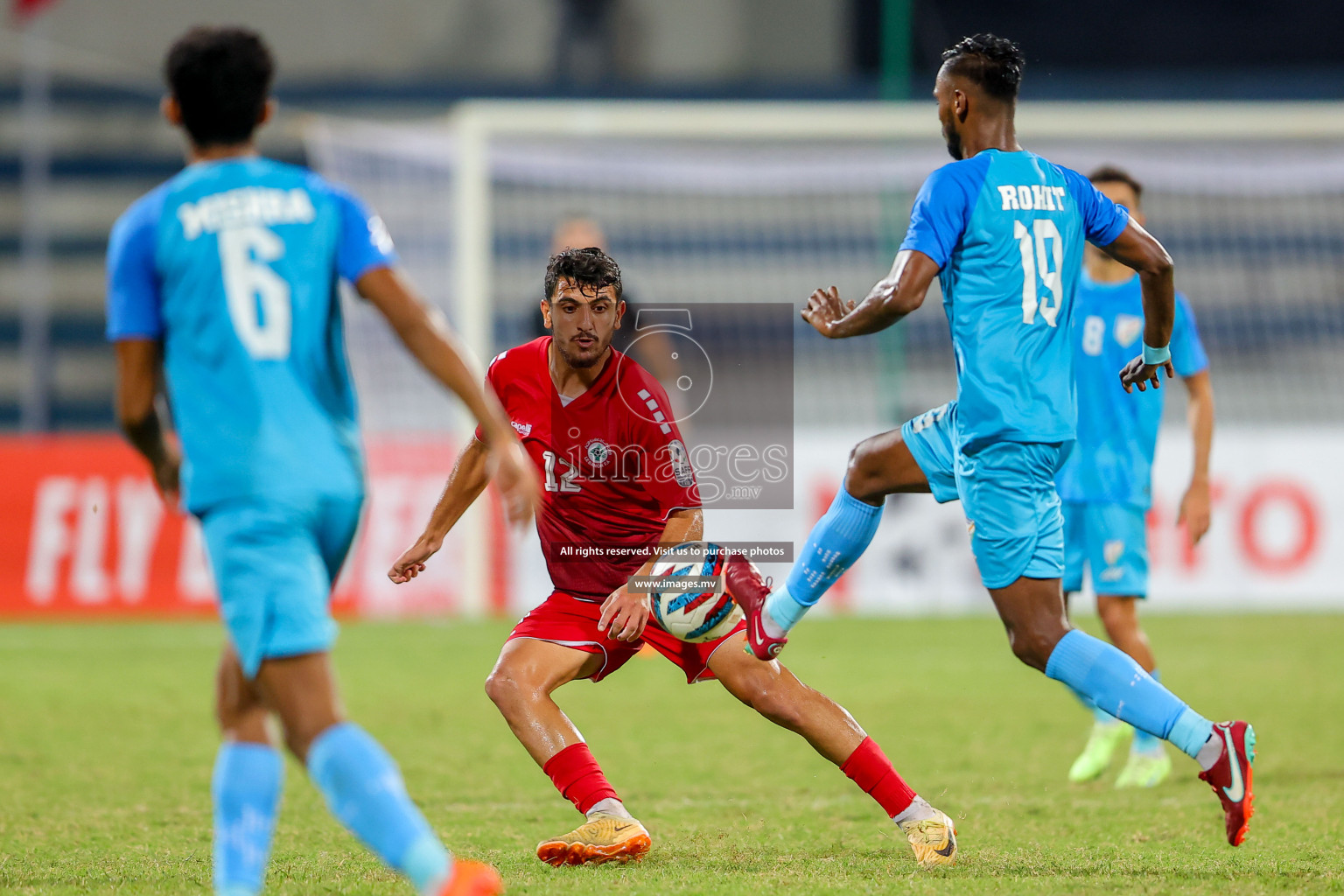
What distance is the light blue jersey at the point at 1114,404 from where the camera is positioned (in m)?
6.45

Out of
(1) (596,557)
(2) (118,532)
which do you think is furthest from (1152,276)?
(2) (118,532)

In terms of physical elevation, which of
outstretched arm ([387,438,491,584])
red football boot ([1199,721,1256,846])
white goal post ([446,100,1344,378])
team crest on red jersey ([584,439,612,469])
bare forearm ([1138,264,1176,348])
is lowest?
red football boot ([1199,721,1256,846])

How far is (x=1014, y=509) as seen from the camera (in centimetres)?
426

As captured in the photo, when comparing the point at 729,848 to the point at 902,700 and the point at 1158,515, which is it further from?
the point at 1158,515

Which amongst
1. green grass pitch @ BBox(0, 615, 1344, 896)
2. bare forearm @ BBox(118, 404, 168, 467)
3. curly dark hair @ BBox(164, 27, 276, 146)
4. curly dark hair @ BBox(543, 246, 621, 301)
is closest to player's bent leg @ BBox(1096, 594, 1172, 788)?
green grass pitch @ BBox(0, 615, 1344, 896)

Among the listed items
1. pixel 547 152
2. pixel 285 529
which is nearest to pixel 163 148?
pixel 547 152

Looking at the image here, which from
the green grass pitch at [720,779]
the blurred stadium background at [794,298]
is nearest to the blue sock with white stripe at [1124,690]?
the green grass pitch at [720,779]

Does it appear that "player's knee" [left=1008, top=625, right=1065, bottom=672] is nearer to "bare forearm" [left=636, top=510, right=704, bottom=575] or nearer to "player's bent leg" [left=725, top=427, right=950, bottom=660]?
"player's bent leg" [left=725, top=427, right=950, bottom=660]

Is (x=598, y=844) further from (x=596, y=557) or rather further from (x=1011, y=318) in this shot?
(x=1011, y=318)

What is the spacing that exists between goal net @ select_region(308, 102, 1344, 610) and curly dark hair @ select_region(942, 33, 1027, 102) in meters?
8.46

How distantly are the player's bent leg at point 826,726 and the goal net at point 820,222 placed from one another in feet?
26.6

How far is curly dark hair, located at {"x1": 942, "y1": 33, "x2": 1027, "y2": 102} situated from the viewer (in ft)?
14.2

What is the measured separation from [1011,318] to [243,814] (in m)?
2.40

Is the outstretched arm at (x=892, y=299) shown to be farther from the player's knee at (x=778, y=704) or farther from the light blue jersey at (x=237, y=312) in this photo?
the light blue jersey at (x=237, y=312)
